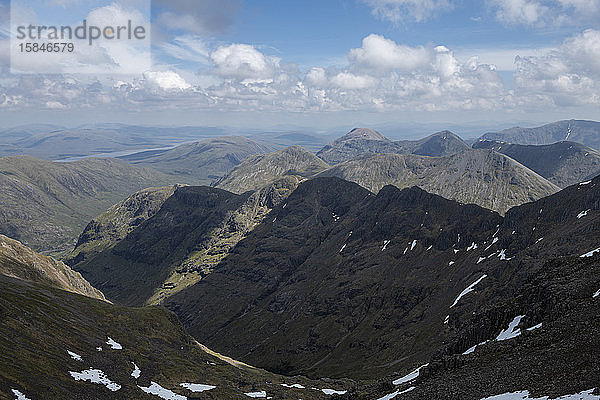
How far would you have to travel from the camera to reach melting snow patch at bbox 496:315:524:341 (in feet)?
232

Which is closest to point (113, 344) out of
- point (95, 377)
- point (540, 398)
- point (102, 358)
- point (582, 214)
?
point (102, 358)

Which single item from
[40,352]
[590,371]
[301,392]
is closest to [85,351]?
[40,352]

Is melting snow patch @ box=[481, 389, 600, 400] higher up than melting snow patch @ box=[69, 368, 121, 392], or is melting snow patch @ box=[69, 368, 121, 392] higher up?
melting snow patch @ box=[481, 389, 600, 400]

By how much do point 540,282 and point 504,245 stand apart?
114 m

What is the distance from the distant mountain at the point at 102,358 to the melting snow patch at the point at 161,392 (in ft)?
0.90

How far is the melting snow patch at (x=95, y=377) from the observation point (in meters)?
82.9

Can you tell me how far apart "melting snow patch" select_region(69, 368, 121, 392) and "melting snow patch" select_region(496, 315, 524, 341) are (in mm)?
81912

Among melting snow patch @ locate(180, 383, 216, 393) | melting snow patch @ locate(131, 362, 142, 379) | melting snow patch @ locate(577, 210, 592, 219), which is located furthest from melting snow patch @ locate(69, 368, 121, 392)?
melting snow patch @ locate(577, 210, 592, 219)

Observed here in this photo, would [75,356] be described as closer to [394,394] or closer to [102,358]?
[102,358]

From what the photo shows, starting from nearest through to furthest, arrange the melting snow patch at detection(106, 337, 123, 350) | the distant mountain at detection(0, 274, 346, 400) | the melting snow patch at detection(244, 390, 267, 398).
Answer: the distant mountain at detection(0, 274, 346, 400) → the melting snow patch at detection(244, 390, 267, 398) → the melting snow patch at detection(106, 337, 123, 350)

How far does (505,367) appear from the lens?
2117 inches

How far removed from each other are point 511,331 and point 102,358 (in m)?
97.5

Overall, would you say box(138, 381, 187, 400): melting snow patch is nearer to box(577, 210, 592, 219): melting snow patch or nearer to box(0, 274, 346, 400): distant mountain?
box(0, 274, 346, 400): distant mountain

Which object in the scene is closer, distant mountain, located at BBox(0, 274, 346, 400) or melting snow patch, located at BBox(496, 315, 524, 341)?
melting snow patch, located at BBox(496, 315, 524, 341)
